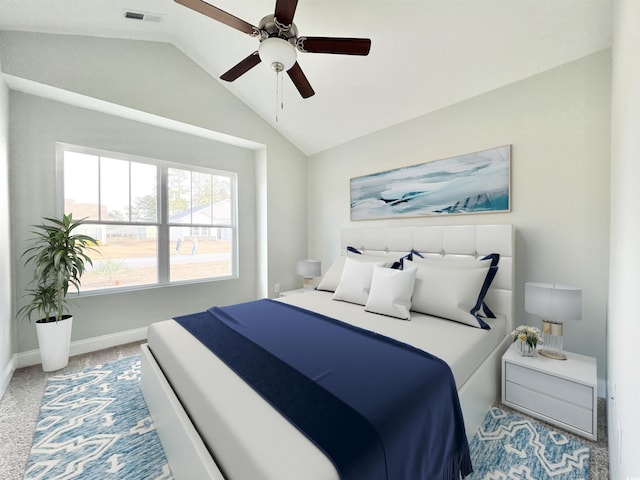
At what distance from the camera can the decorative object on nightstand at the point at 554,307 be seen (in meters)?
1.86

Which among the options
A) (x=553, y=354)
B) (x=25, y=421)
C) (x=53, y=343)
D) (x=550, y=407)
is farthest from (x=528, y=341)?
(x=53, y=343)

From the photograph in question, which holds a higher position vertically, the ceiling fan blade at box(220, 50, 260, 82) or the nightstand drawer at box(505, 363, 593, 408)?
the ceiling fan blade at box(220, 50, 260, 82)

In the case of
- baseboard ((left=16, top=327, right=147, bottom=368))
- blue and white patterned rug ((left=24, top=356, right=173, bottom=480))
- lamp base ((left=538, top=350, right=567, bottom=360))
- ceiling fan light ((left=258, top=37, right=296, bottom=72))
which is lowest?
blue and white patterned rug ((left=24, top=356, right=173, bottom=480))

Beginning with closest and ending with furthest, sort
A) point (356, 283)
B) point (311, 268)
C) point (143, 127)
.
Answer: point (356, 283), point (143, 127), point (311, 268)

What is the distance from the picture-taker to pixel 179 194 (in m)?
3.67

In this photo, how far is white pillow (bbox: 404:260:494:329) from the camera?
211 cm

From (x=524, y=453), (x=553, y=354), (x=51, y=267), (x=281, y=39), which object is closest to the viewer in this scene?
(x=524, y=453)

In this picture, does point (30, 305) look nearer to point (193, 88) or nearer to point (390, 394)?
point (193, 88)

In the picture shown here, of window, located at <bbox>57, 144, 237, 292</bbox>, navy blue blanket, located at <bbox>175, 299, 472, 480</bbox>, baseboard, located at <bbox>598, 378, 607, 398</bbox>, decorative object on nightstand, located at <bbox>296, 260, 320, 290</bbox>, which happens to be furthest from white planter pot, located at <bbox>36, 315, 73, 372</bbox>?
baseboard, located at <bbox>598, 378, 607, 398</bbox>

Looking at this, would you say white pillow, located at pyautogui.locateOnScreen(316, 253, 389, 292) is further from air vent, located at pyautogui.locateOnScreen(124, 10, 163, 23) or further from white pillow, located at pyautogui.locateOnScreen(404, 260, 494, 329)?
air vent, located at pyautogui.locateOnScreen(124, 10, 163, 23)

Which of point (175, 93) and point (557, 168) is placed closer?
point (557, 168)

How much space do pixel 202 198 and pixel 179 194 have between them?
0.99 feet

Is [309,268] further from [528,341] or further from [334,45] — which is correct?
[334,45]

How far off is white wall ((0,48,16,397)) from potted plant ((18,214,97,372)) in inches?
5.3
